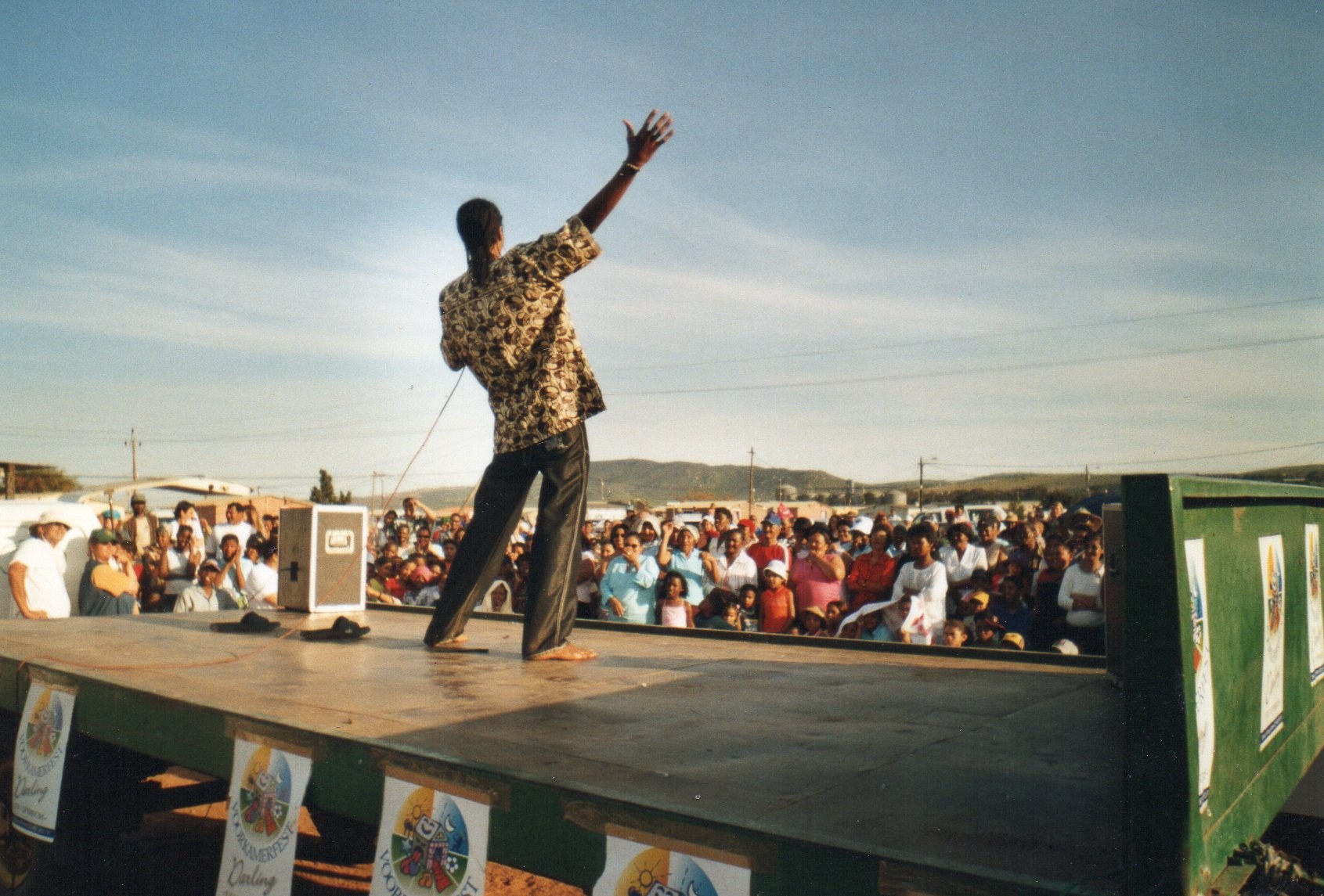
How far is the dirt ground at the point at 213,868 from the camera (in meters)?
4.50

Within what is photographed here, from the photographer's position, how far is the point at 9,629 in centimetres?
443

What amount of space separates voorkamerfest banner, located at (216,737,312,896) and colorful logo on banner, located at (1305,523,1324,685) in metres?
2.54

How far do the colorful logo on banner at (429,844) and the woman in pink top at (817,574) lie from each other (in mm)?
5989

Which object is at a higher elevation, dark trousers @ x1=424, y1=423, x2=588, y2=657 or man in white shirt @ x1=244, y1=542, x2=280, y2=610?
dark trousers @ x1=424, y1=423, x2=588, y2=657

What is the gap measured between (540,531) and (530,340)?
67 centimetres

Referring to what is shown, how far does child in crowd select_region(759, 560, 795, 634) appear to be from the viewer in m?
7.69

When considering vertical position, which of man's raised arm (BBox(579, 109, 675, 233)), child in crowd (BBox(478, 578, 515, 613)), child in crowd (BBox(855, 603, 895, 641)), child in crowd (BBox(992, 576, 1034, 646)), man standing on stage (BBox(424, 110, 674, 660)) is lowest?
child in crowd (BBox(478, 578, 515, 613))

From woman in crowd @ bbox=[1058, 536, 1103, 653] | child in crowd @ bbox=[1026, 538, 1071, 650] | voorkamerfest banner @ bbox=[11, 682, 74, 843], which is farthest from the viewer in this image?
child in crowd @ bbox=[1026, 538, 1071, 650]

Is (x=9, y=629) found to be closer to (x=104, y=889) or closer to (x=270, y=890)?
(x=104, y=889)

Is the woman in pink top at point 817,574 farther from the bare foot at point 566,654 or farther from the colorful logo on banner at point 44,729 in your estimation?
the colorful logo on banner at point 44,729

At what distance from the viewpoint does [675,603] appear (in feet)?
25.9

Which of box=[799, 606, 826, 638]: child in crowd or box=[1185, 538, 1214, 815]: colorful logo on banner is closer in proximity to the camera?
box=[1185, 538, 1214, 815]: colorful logo on banner

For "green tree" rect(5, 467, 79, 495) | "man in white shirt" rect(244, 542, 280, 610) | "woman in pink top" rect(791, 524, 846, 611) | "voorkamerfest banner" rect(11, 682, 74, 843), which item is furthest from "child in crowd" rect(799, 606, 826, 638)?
"green tree" rect(5, 467, 79, 495)

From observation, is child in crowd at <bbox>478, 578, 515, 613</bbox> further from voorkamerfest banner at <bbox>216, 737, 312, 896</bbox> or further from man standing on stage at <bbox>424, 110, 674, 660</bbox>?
voorkamerfest banner at <bbox>216, 737, 312, 896</bbox>
